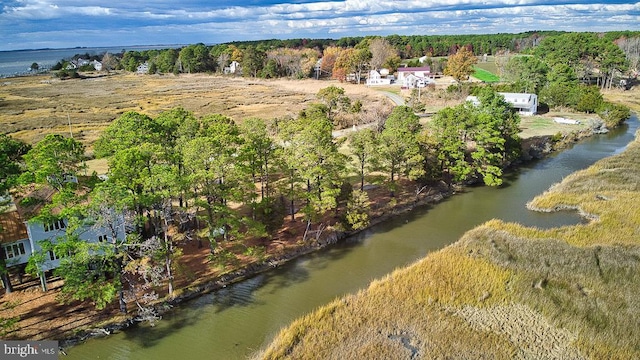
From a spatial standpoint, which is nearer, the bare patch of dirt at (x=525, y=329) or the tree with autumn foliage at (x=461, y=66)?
the bare patch of dirt at (x=525, y=329)

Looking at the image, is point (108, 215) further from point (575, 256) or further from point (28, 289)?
point (575, 256)

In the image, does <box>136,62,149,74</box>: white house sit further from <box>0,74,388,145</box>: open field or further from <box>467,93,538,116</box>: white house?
<box>467,93,538,116</box>: white house

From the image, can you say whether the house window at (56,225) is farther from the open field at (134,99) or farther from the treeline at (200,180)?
the open field at (134,99)

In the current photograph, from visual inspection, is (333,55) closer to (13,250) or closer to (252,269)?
(252,269)

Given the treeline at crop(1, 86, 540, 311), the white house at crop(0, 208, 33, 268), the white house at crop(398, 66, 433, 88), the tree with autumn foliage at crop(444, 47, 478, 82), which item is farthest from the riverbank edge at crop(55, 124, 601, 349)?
the white house at crop(398, 66, 433, 88)

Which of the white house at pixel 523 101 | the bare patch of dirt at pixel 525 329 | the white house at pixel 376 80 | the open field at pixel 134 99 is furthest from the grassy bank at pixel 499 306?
the white house at pixel 376 80
